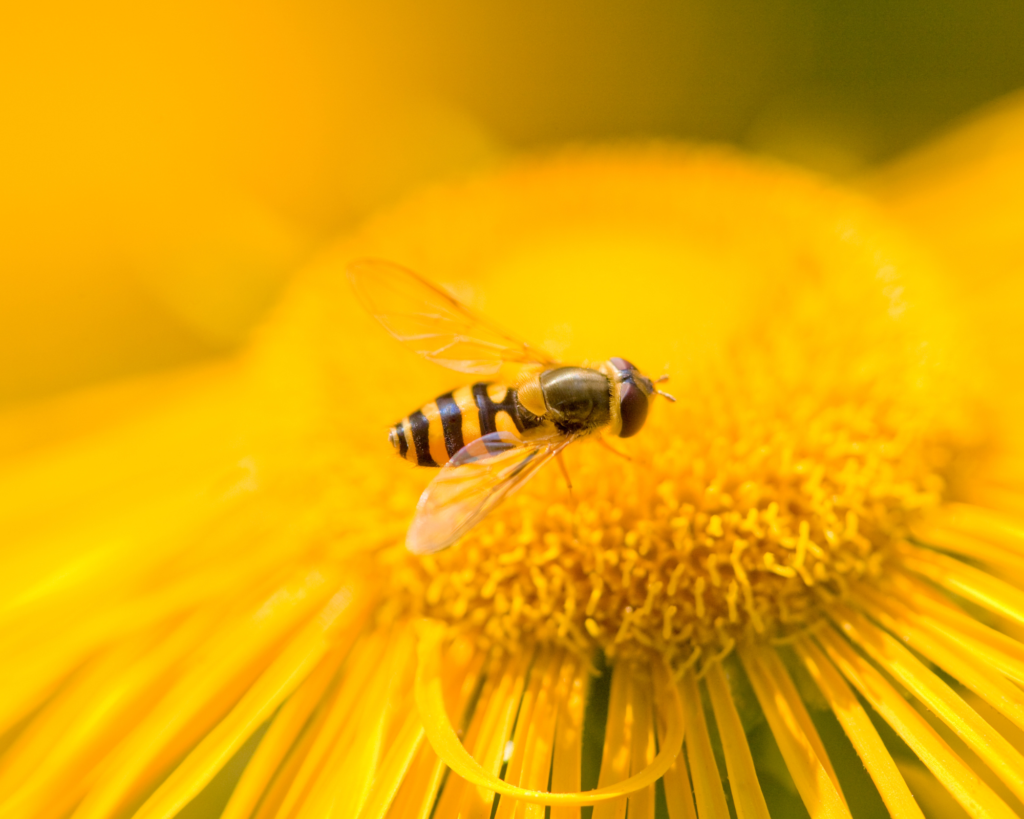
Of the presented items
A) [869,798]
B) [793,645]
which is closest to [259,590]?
[793,645]

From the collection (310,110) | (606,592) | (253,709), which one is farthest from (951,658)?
(310,110)

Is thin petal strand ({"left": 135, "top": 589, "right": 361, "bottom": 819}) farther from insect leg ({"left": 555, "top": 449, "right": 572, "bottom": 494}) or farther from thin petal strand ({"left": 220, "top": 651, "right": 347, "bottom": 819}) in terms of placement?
insect leg ({"left": 555, "top": 449, "right": 572, "bottom": 494})

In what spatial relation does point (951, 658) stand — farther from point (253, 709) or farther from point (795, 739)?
point (253, 709)

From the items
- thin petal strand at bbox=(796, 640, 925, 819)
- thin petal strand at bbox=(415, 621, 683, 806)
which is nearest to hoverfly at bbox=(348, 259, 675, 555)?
thin petal strand at bbox=(415, 621, 683, 806)

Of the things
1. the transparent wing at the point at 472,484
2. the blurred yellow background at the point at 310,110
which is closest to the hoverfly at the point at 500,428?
the transparent wing at the point at 472,484

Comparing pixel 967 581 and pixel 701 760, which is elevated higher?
pixel 967 581

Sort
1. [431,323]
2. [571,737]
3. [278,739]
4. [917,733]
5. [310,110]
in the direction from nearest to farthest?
[917,733] < [571,737] < [278,739] < [431,323] < [310,110]
